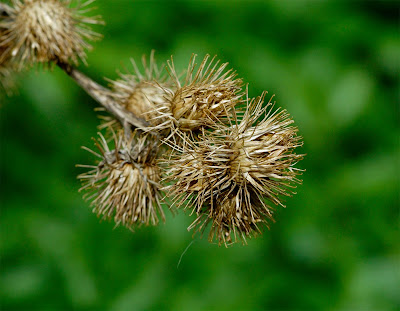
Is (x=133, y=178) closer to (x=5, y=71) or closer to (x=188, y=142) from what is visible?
→ (x=188, y=142)

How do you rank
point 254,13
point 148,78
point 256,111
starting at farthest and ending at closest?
point 254,13 < point 148,78 < point 256,111

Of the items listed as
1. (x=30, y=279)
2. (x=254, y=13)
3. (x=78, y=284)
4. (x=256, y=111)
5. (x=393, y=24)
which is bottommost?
(x=30, y=279)

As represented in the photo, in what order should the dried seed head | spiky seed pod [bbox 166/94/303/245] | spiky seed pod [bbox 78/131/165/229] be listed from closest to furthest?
spiky seed pod [bbox 166/94/303/245]
spiky seed pod [bbox 78/131/165/229]
the dried seed head

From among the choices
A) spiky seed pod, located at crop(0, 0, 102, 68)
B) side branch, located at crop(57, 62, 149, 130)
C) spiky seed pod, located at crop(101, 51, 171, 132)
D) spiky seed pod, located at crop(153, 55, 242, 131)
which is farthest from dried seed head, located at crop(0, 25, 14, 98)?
spiky seed pod, located at crop(153, 55, 242, 131)

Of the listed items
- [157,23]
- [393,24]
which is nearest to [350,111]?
[393,24]

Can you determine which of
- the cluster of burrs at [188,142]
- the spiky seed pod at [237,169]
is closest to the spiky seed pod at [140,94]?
the cluster of burrs at [188,142]

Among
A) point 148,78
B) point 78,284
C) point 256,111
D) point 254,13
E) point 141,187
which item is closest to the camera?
point 256,111

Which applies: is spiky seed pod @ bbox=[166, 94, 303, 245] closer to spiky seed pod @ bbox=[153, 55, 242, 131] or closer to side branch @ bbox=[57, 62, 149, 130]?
spiky seed pod @ bbox=[153, 55, 242, 131]

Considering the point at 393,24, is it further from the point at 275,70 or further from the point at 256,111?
the point at 256,111
